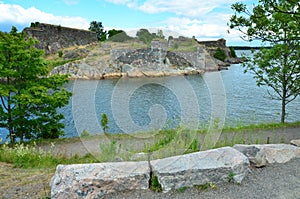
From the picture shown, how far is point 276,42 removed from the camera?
9.19 m

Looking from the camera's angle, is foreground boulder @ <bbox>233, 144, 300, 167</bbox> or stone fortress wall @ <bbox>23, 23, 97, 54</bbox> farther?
stone fortress wall @ <bbox>23, 23, 97, 54</bbox>

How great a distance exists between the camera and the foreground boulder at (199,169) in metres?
4.19

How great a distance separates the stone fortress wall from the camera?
4703cm

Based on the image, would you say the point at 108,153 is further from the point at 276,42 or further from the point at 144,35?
the point at 276,42

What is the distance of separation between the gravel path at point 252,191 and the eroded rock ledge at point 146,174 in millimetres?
121

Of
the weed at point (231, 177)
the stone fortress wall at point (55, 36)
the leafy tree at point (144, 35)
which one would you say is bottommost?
the weed at point (231, 177)

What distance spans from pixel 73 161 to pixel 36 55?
571cm

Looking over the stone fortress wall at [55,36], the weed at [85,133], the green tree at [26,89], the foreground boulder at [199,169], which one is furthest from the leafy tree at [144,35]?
the stone fortress wall at [55,36]

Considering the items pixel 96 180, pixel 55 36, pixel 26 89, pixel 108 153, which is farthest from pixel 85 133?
pixel 55 36

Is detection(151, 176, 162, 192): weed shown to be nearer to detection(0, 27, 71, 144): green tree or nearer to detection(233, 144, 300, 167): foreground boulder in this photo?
detection(233, 144, 300, 167): foreground boulder

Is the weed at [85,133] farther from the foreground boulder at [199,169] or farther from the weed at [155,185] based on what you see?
the weed at [155,185]

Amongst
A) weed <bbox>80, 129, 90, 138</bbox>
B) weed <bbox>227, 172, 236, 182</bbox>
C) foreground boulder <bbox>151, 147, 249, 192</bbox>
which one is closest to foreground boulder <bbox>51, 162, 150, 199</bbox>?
foreground boulder <bbox>151, 147, 249, 192</bbox>

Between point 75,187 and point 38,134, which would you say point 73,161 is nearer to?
point 75,187

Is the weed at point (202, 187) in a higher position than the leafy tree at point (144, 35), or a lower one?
lower
